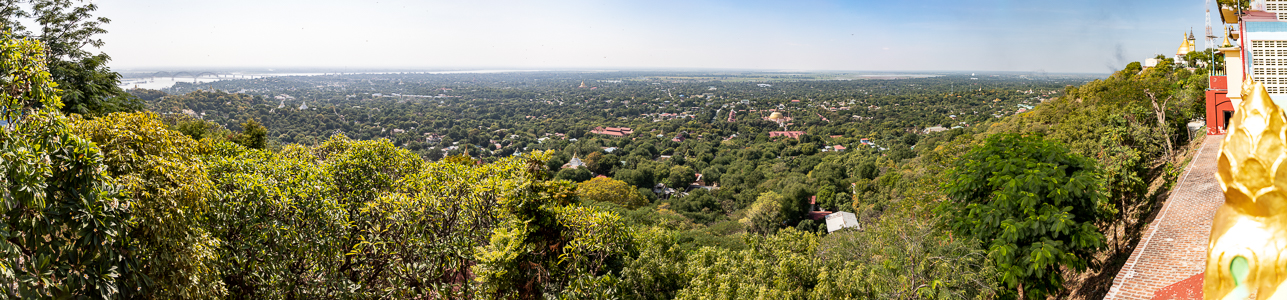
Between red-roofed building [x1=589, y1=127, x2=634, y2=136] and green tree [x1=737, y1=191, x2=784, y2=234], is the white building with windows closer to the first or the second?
Result: green tree [x1=737, y1=191, x2=784, y2=234]

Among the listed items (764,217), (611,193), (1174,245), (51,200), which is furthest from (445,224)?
(611,193)

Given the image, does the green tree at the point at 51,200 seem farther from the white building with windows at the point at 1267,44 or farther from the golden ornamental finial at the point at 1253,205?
the white building with windows at the point at 1267,44

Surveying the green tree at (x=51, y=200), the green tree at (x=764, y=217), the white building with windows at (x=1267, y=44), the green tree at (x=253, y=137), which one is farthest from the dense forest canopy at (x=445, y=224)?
the green tree at (x=764, y=217)

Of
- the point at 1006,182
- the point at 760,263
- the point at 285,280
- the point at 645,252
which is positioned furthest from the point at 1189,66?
the point at 285,280

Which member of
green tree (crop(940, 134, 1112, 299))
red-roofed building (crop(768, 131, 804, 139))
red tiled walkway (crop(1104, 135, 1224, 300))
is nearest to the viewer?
red tiled walkway (crop(1104, 135, 1224, 300))

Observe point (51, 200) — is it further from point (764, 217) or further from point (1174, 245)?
point (764, 217)

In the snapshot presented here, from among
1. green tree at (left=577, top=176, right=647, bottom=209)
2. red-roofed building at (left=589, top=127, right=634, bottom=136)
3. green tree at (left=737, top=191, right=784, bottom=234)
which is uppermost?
red-roofed building at (left=589, top=127, right=634, bottom=136)

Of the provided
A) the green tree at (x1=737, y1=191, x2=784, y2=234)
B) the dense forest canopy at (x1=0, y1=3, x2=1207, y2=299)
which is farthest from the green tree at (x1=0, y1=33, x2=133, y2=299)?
the green tree at (x1=737, y1=191, x2=784, y2=234)
